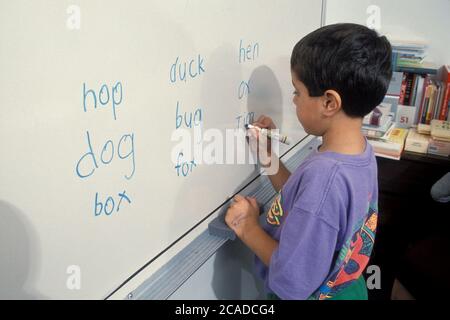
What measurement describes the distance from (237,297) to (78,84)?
80 cm

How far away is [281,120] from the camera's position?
1.06 metres

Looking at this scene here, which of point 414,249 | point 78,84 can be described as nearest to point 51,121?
point 78,84

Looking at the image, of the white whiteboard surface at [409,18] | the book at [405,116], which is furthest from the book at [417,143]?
the white whiteboard surface at [409,18]

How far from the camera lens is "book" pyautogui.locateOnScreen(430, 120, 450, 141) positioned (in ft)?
4.52

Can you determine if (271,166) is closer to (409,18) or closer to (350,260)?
(350,260)

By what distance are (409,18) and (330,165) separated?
1.25m

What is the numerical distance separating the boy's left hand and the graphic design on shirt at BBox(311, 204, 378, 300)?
185mm

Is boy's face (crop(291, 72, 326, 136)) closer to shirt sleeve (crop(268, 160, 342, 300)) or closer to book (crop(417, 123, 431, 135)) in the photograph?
shirt sleeve (crop(268, 160, 342, 300))

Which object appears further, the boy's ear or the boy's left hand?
the boy's left hand

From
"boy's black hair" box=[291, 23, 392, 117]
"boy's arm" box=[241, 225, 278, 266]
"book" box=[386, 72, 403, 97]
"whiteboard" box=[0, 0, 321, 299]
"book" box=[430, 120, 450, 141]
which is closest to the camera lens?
"whiteboard" box=[0, 0, 321, 299]

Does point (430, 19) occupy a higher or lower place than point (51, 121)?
higher

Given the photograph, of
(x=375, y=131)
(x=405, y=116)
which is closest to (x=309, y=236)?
(x=375, y=131)

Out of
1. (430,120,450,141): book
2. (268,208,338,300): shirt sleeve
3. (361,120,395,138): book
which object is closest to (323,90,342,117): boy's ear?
(268,208,338,300): shirt sleeve
